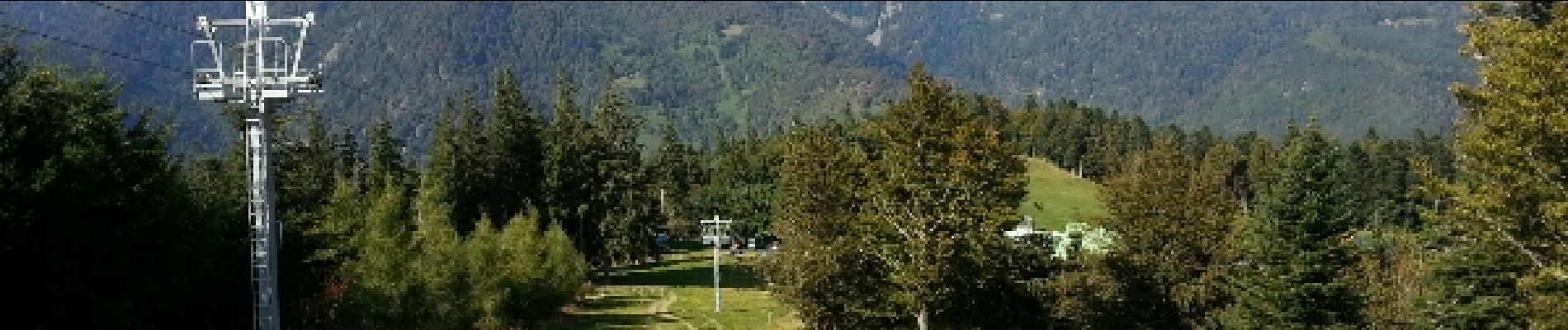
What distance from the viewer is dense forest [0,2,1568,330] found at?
24.1 meters

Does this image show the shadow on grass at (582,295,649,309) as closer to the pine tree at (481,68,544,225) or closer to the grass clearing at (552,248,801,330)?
the grass clearing at (552,248,801,330)

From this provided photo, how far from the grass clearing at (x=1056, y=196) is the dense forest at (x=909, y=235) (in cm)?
7320

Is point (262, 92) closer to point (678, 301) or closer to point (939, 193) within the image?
point (939, 193)

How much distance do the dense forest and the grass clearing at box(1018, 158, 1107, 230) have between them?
73.2 meters

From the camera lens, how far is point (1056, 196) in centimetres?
14325

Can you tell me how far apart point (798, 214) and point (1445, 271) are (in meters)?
20.2

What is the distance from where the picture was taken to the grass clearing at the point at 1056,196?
12862cm

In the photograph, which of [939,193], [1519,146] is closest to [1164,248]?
[939,193]

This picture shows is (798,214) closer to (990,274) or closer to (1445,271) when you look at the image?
(990,274)

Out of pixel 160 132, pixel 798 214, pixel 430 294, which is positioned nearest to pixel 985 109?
pixel 798 214

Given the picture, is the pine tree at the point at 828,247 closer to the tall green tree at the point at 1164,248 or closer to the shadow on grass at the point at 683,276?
the tall green tree at the point at 1164,248

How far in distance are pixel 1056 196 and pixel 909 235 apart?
111m

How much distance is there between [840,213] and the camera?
43906mm

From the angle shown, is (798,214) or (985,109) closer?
(798,214)
